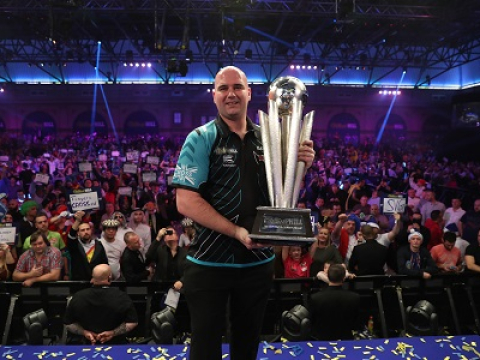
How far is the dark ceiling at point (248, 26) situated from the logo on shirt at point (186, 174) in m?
9.37

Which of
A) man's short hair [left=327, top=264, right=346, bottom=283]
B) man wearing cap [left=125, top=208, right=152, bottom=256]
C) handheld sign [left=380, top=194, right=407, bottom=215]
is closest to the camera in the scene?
man's short hair [left=327, top=264, right=346, bottom=283]

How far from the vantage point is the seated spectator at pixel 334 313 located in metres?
4.51

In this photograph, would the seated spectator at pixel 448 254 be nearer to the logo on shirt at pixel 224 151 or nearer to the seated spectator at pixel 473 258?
the seated spectator at pixel 473 258

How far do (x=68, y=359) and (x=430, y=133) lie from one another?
27385mm

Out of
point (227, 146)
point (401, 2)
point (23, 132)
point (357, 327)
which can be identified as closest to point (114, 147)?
point (23, 132)

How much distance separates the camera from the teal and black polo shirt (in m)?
1.85

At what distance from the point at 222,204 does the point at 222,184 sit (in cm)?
9

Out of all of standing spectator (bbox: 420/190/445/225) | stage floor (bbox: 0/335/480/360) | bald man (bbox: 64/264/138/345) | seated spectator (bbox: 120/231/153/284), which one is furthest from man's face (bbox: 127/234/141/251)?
standing spectator (bbox: 420/190/445/225)

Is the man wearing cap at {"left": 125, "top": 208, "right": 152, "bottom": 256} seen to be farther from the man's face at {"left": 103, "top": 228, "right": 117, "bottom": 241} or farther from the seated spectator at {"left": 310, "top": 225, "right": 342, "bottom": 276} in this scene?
the seated spectator at {"left": 310, "top": 225, "right": 342, "bottom": 276}

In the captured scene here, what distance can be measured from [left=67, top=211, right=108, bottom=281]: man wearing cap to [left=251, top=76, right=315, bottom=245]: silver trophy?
4.29 meters

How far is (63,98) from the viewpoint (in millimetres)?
25797

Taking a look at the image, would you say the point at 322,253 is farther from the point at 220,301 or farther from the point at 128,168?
the point at 128,168

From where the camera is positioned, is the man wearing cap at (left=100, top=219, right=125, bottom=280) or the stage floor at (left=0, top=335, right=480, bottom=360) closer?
the stage floor at (left=0, top=335, right=480, bottom=360)

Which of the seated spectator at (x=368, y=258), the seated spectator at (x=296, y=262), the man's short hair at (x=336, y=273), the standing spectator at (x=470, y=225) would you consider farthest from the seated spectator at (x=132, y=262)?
the standing spectator at (x=470, y=225)
